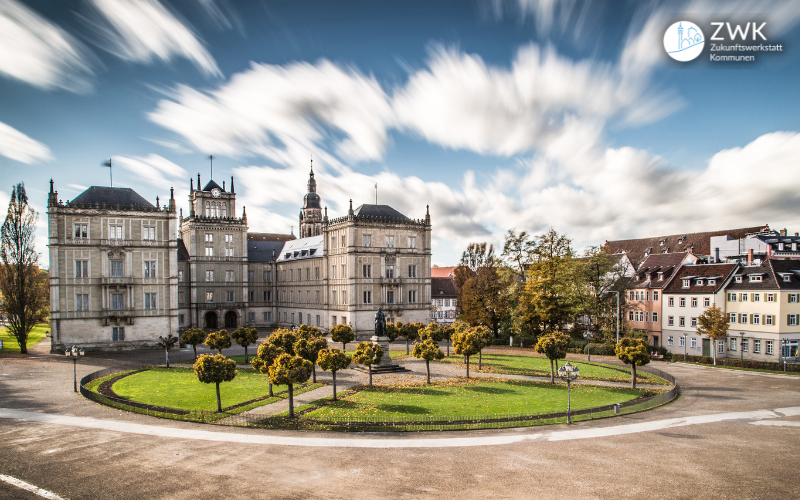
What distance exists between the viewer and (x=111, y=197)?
6431 cm

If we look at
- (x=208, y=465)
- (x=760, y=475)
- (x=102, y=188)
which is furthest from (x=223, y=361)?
(x=102, y=188)

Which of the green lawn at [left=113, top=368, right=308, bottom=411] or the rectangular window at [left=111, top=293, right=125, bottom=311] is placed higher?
the rectangular window at [left=111, top=293, right=125, bottom=311]

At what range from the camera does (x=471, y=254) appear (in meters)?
110

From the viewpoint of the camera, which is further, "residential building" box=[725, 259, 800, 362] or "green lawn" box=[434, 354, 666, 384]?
"residential building" box=[725, 259, 800, 362]

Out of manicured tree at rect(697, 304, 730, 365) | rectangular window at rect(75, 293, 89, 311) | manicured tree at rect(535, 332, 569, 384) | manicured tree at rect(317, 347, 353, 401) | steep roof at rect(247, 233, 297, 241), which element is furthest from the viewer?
steep roof at rect(247, 233, 297, 241)

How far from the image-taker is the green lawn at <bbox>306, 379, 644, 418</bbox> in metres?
31.4

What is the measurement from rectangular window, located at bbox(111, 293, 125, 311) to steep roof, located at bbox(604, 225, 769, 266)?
2981 inches

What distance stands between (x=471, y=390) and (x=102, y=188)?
55719 millimetres

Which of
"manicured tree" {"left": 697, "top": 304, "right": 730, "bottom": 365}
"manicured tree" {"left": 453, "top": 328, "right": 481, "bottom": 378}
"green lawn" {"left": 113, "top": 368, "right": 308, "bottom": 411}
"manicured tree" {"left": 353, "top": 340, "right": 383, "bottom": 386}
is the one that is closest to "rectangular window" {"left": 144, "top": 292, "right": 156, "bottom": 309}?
"green lawn" {"left": 113, "top": 368, "right": 308, "bottom": 411}

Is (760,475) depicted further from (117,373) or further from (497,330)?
(497,330)

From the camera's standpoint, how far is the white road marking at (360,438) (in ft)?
80.9

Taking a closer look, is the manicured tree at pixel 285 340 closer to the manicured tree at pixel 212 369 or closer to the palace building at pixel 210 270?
the manicured tree at pixel 212 369

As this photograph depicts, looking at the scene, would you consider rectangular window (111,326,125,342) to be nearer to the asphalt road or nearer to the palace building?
the palace building

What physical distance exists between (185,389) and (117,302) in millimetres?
31500
